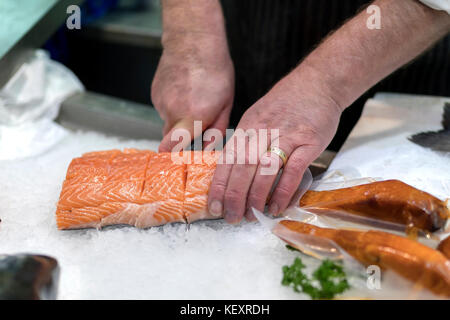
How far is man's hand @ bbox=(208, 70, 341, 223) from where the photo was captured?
145 centimetres

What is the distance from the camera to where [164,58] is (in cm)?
211

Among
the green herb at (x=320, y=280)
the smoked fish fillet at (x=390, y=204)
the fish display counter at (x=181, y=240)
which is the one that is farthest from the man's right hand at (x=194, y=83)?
the green herb at (x=320, y=280)

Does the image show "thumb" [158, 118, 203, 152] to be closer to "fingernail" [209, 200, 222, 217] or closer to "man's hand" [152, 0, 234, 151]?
"man's hand" [152, 0, 234, 151]

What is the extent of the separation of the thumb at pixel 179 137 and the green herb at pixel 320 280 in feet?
2.48

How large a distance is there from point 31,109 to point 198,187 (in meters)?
1.20

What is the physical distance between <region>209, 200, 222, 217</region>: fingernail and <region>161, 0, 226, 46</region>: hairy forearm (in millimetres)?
976

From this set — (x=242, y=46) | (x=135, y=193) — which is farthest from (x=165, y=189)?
(x=242, y=46)

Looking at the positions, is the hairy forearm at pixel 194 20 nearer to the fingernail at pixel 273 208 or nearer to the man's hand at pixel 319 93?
the man's hand at pixel 319 93

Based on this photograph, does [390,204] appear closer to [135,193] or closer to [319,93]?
[319,93]

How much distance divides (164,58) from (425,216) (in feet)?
4.58

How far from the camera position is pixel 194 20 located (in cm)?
211

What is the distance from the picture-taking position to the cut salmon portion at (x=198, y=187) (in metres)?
1.53

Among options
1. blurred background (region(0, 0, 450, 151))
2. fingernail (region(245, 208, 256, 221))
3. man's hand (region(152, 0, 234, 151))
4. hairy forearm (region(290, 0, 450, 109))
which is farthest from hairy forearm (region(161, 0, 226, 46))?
fingernail (region(245, 208, 256, 221))

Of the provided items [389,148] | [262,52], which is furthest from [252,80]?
[389,148]
